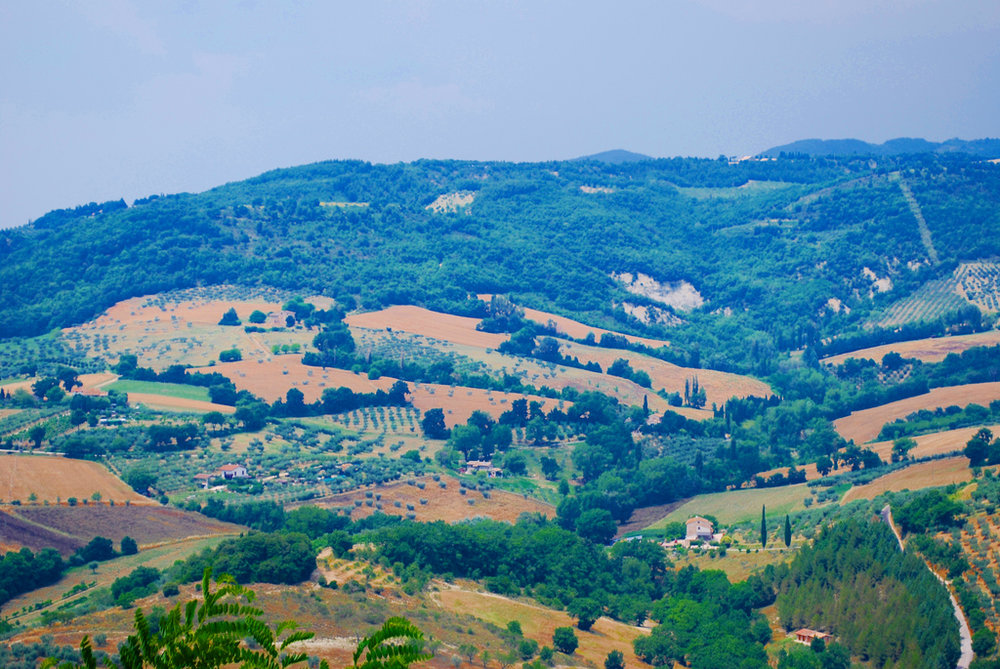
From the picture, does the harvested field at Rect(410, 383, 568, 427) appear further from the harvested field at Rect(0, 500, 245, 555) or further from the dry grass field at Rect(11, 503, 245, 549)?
the harvested field at Rect(0, 500, 245, 555)

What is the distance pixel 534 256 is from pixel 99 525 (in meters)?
121

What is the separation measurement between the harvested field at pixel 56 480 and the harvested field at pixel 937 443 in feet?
180

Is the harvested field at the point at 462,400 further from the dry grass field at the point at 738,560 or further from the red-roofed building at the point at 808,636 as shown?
the red-roofed building at the point at 808,636

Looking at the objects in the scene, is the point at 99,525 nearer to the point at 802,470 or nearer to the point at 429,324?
the point at 802,470

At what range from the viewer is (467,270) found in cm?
16575

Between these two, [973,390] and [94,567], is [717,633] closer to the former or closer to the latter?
[94,567]

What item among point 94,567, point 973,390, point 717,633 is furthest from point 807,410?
point 94,567

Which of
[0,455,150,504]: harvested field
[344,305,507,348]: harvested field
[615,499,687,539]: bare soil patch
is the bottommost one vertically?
[615,499,687,539]: bare soil patch

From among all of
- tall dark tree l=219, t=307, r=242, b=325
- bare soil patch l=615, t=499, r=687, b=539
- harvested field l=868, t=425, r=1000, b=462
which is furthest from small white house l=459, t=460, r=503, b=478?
tall dark tree l=219, t=307, r=242, b=325

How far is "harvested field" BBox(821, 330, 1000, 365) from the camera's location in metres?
121

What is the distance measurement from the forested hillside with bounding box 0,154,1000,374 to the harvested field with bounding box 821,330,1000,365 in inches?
463

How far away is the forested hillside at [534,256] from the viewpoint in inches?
5763

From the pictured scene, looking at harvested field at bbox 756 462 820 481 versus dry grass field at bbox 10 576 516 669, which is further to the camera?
harvested field at bbox 756 462 820 481

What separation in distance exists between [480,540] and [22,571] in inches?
929
